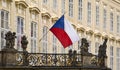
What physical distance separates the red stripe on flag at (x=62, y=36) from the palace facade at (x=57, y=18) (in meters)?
3.10

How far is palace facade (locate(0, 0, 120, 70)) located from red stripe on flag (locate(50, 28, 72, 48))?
3.10m

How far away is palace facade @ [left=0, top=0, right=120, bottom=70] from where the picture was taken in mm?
37344

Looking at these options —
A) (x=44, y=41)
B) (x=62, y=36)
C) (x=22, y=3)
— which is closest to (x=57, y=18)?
(x=44, y=41)

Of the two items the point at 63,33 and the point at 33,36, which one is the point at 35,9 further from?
the point at 63,33

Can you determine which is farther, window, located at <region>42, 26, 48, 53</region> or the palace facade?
window, located at <region>42, 26, 48, 53</region>

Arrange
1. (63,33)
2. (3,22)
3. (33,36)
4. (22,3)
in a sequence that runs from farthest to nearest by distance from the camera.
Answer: (33,36) < (22,3) < (3,22) < (63,33)

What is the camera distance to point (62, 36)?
3512 cm

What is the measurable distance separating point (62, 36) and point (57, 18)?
9746mm

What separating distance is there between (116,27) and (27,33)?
85.3 feet

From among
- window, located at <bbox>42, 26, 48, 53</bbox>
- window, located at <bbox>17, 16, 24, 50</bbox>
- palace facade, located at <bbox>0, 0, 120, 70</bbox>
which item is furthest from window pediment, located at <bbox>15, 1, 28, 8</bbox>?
window, located at <bbox>42, 26, 48, 53</bbox>

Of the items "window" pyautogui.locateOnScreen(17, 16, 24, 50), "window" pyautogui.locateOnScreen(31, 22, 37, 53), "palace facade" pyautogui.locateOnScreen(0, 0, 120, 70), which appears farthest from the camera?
"window" pyautogui.locateOnScreen(31, 22, 37, 53)

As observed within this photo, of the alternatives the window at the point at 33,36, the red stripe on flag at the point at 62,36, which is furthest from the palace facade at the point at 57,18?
the red stripe on flag at the point at 62,36

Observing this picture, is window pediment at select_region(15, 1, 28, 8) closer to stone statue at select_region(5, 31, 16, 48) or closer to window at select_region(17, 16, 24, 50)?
window at select_region(17, 16, 24, 50)

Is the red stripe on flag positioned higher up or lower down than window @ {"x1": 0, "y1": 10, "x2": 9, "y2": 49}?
lower down
